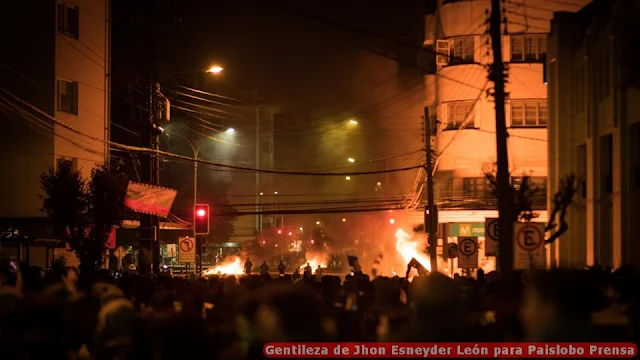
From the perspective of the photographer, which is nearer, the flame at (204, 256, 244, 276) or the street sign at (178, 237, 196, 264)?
the street sign at (178, 237, 196, 264)

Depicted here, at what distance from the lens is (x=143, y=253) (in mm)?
25953

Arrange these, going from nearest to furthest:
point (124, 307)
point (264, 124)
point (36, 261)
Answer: point (124, 307)
point (36, 261)
point (264, 124)

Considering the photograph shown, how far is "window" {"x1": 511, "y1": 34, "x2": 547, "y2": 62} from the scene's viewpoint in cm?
4512

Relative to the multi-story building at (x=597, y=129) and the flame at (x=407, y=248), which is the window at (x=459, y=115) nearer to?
the flame at (x=407, y=248)

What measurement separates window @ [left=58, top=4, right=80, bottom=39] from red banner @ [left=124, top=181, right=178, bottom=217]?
10.4m

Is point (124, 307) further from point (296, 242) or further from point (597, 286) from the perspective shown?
point (296, 242)

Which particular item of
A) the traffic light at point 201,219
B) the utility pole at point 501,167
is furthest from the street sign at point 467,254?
the traffic light at point 201,219

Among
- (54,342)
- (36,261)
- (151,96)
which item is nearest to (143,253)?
(151,96)

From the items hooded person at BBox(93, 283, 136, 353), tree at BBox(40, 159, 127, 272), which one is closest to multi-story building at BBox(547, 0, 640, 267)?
hooded person at BBox(93, 283, 136, 353)

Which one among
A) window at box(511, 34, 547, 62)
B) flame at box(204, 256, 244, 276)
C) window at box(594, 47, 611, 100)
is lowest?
flame at box(204, 256, 244, 276)

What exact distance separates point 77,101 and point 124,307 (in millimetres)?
24854

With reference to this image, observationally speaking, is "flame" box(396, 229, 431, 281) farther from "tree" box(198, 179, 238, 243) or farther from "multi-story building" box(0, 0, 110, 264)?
"multi-story building" box(0, 0, 110, 264)

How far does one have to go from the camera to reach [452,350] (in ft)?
23.4

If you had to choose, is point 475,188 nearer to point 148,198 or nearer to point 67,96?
point 67,96
